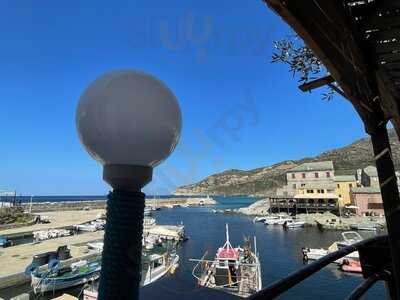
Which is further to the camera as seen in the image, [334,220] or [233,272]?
[334,220]

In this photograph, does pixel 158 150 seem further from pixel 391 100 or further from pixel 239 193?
pixel 239 193

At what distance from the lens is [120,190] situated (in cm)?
100

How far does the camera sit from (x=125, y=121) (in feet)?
3.28

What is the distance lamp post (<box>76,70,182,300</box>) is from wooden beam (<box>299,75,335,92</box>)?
1.68 m

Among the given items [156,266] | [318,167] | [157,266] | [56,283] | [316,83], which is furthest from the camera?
[318,167]

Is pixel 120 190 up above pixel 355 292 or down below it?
above

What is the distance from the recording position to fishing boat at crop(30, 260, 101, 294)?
17.3 meters

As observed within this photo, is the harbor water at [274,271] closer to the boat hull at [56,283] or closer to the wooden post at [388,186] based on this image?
the boat hull at [56,283]

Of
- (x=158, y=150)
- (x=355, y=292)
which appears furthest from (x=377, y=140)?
(x=158, y=150)

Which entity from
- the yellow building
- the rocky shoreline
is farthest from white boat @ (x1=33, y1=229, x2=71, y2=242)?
the yellow building

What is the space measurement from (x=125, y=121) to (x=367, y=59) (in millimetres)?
1851

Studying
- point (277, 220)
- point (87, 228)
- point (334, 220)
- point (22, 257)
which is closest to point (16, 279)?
point (22, 257)

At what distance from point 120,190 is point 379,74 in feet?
6.79

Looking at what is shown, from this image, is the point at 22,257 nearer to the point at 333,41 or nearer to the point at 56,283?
the point at 56,283
